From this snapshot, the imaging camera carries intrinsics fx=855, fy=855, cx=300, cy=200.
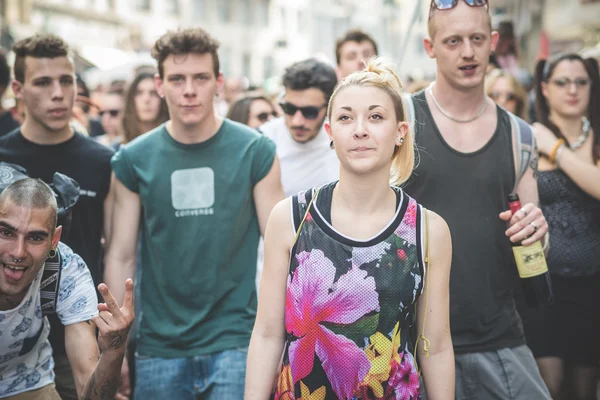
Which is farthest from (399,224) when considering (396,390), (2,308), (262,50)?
(262,50)

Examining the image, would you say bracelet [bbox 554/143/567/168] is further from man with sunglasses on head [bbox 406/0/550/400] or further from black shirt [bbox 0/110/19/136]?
black shirt [bbox 0/110/19/136]

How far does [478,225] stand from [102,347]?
Answer: 6.34 ft

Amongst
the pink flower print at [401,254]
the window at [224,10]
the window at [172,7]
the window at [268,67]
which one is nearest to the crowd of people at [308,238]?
the pink flower print at [401,254]

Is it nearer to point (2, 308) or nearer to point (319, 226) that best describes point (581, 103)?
point (319, 226)

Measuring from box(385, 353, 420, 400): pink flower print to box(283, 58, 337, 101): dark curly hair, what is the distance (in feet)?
10.4

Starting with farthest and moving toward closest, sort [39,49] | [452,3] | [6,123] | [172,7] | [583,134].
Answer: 1. [172,7]
2. [6,123]
3. [583,134]
4. [39,49]
5. [452,3]

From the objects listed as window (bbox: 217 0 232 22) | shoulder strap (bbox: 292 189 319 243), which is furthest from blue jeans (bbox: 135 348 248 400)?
window (bbox: 217 0 232 22)

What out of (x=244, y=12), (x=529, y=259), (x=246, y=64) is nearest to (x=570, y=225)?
(x=529, y=259)

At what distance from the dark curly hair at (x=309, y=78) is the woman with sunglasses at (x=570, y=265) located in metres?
1.61

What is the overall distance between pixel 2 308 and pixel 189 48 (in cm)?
202

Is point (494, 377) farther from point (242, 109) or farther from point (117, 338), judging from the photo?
point (242, 109)

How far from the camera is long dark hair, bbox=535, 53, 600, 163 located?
6578mm

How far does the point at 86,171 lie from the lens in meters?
5.18

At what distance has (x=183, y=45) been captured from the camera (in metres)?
5.20
